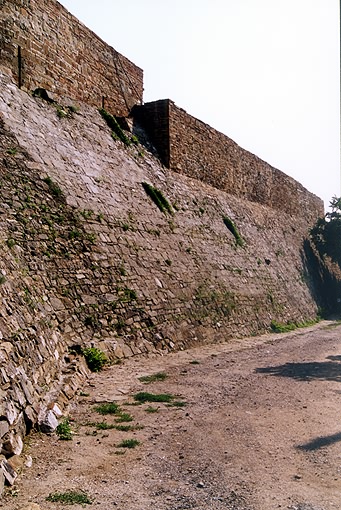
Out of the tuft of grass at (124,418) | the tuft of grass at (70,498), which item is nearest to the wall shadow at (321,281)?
the tuft of grass at (124,418)

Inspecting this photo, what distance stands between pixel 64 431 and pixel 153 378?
287cm

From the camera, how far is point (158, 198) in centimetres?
1311

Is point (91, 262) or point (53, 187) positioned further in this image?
point (53, 187)

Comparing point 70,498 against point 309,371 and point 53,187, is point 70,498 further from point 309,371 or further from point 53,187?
point 53,187

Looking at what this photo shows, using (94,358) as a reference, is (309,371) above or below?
below

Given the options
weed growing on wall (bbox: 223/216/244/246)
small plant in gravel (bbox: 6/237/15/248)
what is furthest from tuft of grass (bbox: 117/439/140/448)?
weed growing on wall (bbox: 223/216/244/246)

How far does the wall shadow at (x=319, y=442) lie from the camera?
459 cm

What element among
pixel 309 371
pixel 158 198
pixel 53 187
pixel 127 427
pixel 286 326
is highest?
pixel 158 198

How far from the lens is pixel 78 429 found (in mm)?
5066

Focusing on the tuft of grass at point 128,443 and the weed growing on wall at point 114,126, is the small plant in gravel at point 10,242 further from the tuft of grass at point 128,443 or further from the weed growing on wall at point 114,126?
the weed growing on wall at point 114,126

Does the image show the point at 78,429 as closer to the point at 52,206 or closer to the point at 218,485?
the point at 218,485

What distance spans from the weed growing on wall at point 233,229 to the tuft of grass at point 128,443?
40.7 ft

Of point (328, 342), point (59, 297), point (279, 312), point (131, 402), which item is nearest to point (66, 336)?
point (59, 297)

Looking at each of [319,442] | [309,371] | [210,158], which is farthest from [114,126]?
[319,442]
